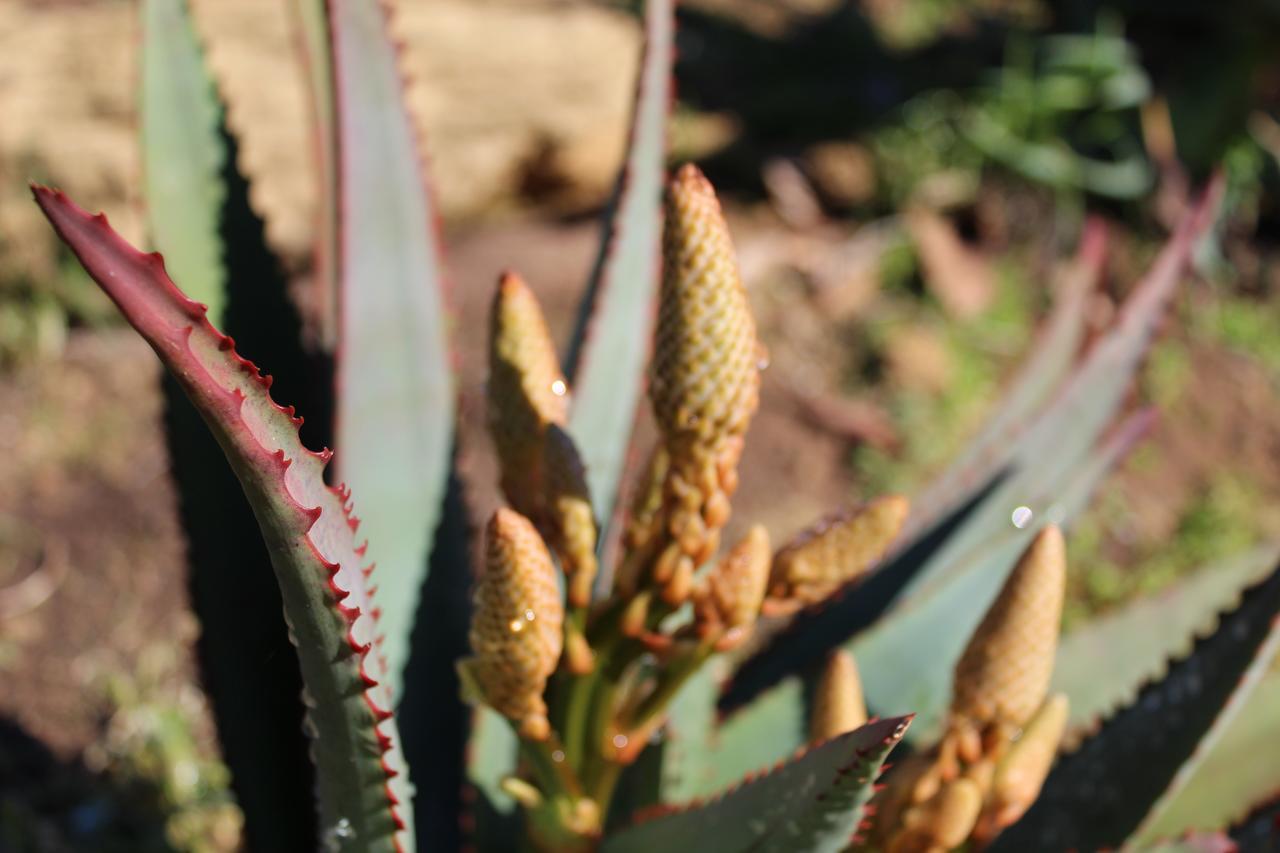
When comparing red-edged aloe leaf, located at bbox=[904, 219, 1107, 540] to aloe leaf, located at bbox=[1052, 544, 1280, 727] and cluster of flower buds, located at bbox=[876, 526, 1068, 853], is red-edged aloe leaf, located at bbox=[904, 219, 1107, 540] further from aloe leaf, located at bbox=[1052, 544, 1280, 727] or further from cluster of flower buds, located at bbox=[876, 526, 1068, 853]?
cluster of flower buds, located at bbox=[876, 526, 1068, 853]

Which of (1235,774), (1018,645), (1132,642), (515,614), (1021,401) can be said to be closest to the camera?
(515,614)

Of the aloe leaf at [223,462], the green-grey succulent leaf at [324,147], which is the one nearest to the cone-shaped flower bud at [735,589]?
the aloe leaf at [223,462]

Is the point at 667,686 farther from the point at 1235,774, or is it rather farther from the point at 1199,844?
the point at 1235,774

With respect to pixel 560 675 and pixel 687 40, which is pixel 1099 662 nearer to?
pixel 560 675

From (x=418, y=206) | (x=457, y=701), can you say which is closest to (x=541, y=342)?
(x=418, y=206)

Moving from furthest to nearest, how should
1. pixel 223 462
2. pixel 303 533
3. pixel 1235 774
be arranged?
pixel 1235 774 < pixel 223 462 < pixel 303 533

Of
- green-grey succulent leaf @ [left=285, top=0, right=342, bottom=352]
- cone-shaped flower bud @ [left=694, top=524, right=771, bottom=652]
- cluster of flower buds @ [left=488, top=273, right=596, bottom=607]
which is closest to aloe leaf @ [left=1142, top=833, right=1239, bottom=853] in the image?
cone-shaped flower bud @ [left=694, top=524, right=771, bottom=652]

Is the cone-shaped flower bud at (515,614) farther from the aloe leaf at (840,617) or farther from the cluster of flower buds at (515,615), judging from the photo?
the aloe leaf at (840,617)

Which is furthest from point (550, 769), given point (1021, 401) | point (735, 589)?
point (1021, 401)
